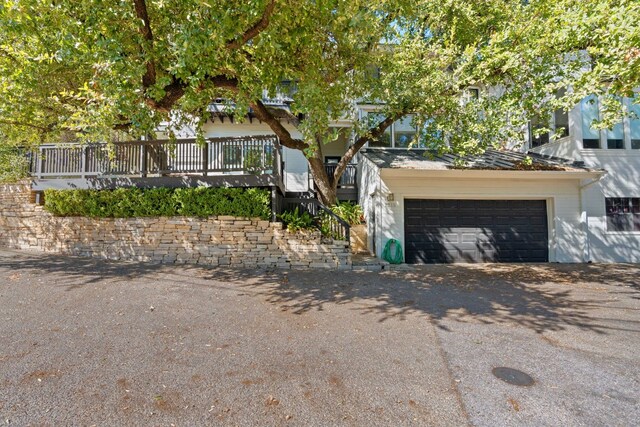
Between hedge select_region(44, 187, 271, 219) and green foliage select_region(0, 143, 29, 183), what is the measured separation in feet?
5.50

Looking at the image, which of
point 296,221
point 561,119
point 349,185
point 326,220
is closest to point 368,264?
point 326,220

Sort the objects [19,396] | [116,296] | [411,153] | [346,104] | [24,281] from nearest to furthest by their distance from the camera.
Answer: [19,396], [116,296], [24,281], [346,104], [411,153]

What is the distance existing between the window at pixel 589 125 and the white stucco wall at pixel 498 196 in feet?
4.87

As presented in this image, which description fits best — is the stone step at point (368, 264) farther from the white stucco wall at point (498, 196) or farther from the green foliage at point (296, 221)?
the green foliage at point (296, 221)

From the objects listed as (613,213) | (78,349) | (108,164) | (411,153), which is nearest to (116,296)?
(78,349)

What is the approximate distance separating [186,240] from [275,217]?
2.36m

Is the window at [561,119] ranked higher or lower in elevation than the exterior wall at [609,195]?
higher

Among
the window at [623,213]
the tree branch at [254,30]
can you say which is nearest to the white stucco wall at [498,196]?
the window at [623,213]

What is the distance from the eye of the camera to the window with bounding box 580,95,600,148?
33.3 feet

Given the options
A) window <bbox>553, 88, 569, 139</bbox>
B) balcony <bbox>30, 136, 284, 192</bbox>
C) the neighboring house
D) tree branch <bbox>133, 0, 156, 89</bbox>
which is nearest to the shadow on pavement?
the neighboring house

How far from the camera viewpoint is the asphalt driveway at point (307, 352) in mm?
2586

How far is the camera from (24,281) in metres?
6.18

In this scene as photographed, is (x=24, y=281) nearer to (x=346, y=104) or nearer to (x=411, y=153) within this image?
(x=346, y=104)

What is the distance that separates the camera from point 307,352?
12.0 ft
